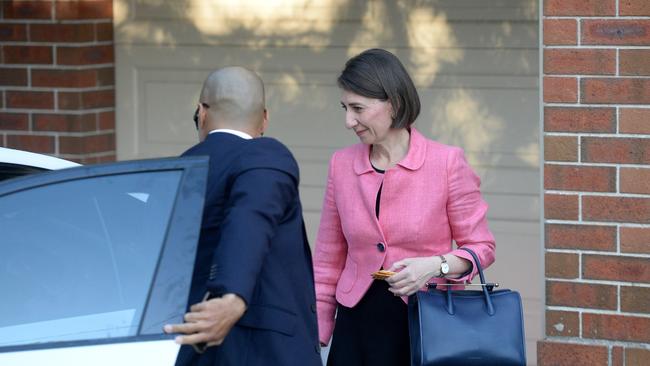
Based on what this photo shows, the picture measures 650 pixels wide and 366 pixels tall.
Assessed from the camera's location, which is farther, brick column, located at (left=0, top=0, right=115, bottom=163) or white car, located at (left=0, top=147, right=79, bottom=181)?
brick column, located at (left=0, top=0, right=115, bottom=163)

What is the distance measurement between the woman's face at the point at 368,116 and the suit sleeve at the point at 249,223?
766 mm

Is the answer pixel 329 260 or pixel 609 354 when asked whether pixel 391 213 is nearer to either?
pixel 329 260

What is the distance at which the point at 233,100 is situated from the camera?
13.4 ft

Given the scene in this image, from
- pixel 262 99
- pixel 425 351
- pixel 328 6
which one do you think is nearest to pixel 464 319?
pixel 425 351

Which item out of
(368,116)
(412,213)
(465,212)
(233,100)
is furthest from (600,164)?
(233,100)

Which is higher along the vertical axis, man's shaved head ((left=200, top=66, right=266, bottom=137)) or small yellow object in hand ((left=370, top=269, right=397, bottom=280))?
man's shaved head ((left=200, top=66, right=266, bottom=137))

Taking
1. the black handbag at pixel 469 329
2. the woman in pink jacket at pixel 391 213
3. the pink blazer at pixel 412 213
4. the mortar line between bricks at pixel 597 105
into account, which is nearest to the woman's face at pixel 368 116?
the woman in pink jacket at pixel 391 213

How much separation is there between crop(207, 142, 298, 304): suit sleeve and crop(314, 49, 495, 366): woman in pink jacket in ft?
2.59

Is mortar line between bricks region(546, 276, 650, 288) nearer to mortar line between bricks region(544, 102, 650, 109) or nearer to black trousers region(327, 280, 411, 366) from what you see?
mortar line between bricks region(544, 102, 650, 109)

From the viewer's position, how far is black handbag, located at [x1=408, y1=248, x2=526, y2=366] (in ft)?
14.1

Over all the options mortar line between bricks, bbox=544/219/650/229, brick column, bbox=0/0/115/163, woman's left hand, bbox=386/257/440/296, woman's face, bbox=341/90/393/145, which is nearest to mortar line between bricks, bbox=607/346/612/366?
mortar line between bricks, bbox=544/219/650/229

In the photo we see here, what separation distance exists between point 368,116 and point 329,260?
1.81 feet

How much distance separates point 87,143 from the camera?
23.9 feet

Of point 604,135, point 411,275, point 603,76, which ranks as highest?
point 603,76
